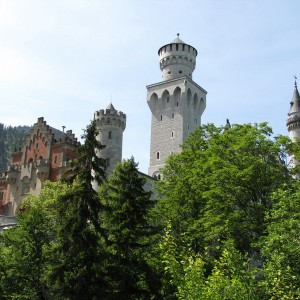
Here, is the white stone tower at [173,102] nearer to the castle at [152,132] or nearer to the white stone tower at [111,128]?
the castle at [152,132]

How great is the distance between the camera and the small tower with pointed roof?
2911 inches

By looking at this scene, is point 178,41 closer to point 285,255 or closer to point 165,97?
point 165,97

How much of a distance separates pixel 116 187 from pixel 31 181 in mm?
37837

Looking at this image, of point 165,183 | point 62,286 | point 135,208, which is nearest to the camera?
point 62,286

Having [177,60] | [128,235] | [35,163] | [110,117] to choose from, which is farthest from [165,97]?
[128,235]

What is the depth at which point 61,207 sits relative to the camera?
77.8ft

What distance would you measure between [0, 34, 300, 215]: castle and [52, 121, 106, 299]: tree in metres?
32.9

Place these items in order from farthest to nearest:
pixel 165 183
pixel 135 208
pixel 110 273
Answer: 1. pixel 165 183
2. pixel 135 208
3. pixel 110 273

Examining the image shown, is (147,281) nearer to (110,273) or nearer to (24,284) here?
(110,273)

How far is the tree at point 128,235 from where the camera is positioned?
23188 mm

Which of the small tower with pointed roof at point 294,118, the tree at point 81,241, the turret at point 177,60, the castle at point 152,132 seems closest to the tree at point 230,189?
the tree at point 81,241

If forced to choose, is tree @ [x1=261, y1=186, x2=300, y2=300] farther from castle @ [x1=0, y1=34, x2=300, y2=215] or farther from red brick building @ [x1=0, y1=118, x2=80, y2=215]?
red brick building @ [x1=0, y1=118, x2=80, y2=215]

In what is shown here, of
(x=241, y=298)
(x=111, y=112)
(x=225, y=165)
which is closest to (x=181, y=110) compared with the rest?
(x=111, y=112)

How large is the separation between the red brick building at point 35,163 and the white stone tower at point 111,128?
16.7ft
